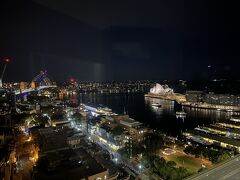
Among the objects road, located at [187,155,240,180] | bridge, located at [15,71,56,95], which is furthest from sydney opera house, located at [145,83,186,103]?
road, located at [187,155,240,180]

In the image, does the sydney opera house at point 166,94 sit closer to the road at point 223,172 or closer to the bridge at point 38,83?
the bridge at point 38,83

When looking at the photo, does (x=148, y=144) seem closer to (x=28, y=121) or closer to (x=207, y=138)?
(x=207, y=138)

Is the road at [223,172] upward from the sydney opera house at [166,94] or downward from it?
downward

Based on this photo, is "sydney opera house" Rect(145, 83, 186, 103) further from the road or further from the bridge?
the road

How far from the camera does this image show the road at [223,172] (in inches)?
122

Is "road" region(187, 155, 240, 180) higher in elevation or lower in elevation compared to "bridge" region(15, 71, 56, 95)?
lower

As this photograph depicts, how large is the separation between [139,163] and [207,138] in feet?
12.1

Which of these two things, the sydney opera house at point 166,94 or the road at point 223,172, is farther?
the sydney opera house at point 166,94

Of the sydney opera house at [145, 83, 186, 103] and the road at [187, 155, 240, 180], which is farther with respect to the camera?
the sydney opera house at [145, 83, 186, 103]

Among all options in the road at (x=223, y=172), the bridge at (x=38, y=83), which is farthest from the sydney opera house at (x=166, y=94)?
the road at (x=223, y=172)

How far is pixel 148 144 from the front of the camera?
18.3 feet

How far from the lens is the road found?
3.10 meters

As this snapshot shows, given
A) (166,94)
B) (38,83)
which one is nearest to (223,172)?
(166,94)

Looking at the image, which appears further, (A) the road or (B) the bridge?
(B) the bridge
